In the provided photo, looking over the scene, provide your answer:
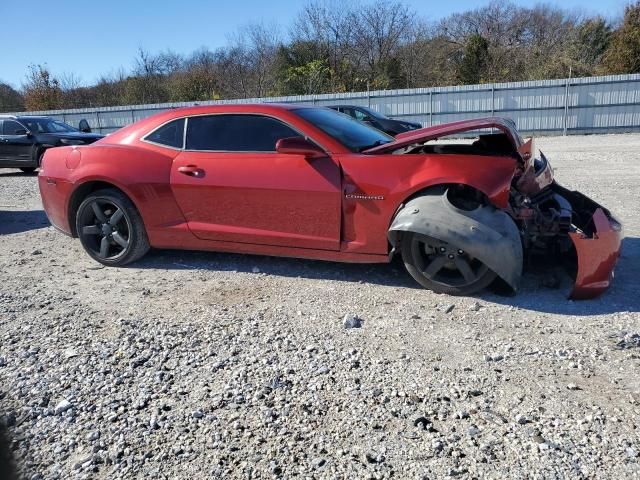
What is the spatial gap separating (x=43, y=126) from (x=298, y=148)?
1199cm

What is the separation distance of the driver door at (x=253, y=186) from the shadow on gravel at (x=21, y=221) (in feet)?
12.1

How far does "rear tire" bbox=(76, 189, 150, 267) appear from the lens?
480cm

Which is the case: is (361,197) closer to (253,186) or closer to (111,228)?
(253,186)

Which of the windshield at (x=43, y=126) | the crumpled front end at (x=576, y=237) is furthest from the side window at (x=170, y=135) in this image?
the windshield at (x=43, y=126)

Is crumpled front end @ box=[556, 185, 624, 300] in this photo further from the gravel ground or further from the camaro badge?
the camaro badge

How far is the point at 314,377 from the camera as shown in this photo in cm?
282

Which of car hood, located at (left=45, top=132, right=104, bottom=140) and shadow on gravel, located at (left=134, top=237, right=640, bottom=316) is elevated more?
car hood, located at (left=45, top=132, right=104, bottom=140)

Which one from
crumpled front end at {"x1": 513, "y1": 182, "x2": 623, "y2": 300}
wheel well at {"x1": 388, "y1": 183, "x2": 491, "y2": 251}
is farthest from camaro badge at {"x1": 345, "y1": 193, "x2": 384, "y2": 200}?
crumpled front end at {"x1": 513, "y1": 182, "x2": 623, "y2": 300}

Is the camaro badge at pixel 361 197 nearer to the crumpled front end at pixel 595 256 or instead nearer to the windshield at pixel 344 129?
the windshield at pixel 344 129

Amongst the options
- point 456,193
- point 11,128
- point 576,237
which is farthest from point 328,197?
point 11,128

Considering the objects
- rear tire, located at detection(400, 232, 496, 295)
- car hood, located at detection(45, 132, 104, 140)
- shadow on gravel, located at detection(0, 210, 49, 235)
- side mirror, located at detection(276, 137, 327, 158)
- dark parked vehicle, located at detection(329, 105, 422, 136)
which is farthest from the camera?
dark parked vehicle, located at detection(329, 105, 422, 136)

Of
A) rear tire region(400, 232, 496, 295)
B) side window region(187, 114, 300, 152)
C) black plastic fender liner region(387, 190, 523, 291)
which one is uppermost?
side window region(187, 114, 300, 152)

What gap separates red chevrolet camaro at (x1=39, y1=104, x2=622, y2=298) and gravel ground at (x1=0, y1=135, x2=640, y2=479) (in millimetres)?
314

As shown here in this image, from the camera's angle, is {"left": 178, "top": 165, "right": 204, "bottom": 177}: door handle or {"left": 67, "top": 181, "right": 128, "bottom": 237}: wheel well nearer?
{"left": 178, "top": 165, "right": 204, "bottom": 177}: door handle
